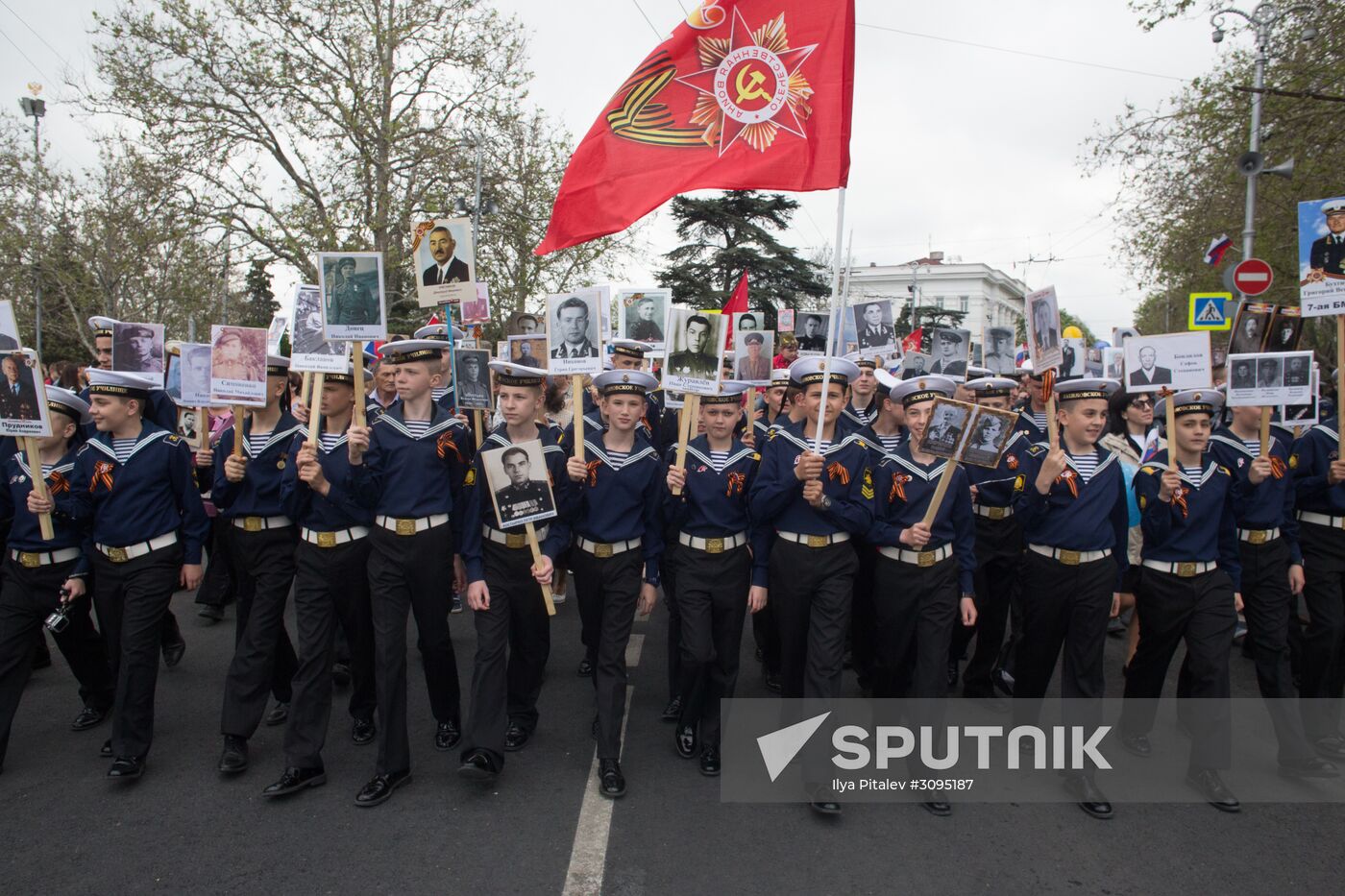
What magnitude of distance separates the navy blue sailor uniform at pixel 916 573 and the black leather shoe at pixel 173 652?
17.0 feet

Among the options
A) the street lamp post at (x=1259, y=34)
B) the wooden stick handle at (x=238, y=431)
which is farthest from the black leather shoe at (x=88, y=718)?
the street lamp post at (x=1259, y=34)

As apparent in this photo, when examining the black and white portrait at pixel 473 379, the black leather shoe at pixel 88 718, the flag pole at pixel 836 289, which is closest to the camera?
the flag pole at pixel 836 289

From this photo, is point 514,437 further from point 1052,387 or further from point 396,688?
point 1052,387

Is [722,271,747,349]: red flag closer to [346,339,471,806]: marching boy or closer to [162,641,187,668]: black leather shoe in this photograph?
[346,339,471,806]: marching boy

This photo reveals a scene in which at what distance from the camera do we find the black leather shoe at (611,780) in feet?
14.4

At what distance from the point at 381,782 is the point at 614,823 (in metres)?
1.24

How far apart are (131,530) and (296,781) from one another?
168 cm

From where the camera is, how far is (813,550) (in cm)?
470

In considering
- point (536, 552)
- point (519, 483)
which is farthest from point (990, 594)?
point (519, 483)

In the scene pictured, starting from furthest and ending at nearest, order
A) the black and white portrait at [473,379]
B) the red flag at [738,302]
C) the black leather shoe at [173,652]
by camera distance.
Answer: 1. the black leather shoe at [173,652]
2. the red flag at [738,302]
3. the black and white portrait at [473,379]

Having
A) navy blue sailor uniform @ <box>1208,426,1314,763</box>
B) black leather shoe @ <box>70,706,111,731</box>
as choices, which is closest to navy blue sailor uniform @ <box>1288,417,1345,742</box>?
navy blue sailor uniform @ <box>1208,426,1314,763</box>

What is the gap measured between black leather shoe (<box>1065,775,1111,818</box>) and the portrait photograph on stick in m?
4.56

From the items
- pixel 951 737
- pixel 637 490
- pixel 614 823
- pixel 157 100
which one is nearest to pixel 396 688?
pixel 614 823

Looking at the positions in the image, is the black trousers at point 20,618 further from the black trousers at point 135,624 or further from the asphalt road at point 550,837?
the asphalt road at point 550,837
